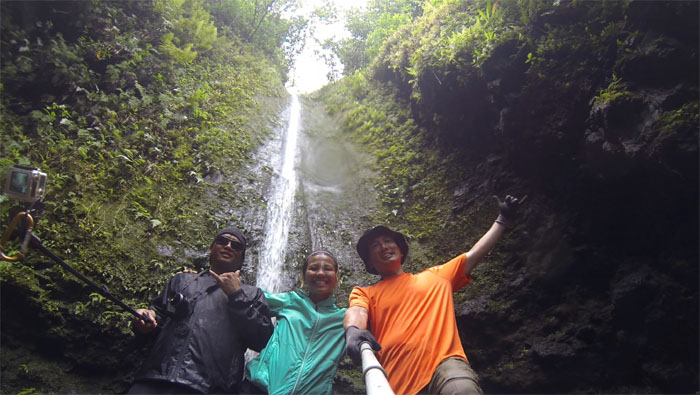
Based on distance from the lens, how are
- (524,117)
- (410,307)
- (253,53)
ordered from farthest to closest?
(253,53)
(524,117)
(410,307)

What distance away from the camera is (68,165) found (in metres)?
5.46

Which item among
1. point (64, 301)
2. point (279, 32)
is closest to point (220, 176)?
point (64, 301)

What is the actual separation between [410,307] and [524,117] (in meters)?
3.35

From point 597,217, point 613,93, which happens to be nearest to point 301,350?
point 597,217

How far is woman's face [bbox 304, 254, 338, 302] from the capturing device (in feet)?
12.1

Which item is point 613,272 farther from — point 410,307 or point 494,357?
point 410,307

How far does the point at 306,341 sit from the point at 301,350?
100 millimetres

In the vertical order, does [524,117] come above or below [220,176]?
above

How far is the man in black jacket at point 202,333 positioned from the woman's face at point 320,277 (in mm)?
526

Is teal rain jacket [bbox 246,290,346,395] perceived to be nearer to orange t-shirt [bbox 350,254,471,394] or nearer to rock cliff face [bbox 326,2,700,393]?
orange t-shirt [bbox 350,254,471,394]

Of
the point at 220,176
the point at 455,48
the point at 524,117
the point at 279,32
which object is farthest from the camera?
the point at 279,32

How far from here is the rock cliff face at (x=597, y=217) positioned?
3365mm

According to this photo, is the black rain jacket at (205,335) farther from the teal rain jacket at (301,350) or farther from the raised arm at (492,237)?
the raised arm at (492,237)

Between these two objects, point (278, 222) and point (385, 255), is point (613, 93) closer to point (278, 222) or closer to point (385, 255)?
point (385, 255)
